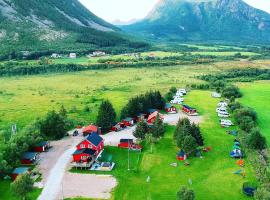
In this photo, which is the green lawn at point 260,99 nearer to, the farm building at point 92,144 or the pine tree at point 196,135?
the pine tree at point 196,135

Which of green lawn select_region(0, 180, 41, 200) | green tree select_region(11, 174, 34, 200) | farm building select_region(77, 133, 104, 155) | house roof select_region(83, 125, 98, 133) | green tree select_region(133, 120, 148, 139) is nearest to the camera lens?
green tree select_region(11, 174, 34, 200)

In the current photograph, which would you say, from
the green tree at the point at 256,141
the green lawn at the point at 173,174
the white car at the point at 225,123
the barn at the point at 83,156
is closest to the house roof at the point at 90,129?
the green lawn at the point at 173,174

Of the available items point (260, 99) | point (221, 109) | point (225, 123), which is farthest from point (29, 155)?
point (260, 99)

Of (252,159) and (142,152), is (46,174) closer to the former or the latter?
(142,152)

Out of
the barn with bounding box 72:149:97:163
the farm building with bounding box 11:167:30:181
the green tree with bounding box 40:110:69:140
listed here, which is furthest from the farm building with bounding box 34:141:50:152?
the farm building with bounding box 11:167:30:181

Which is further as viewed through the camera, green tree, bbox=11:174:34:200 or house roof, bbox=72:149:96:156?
house roof, bbox=72:149:96:156

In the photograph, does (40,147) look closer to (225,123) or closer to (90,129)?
(90,129)

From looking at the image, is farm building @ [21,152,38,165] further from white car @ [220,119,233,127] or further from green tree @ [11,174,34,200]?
white car @ [220,119,233,127]
